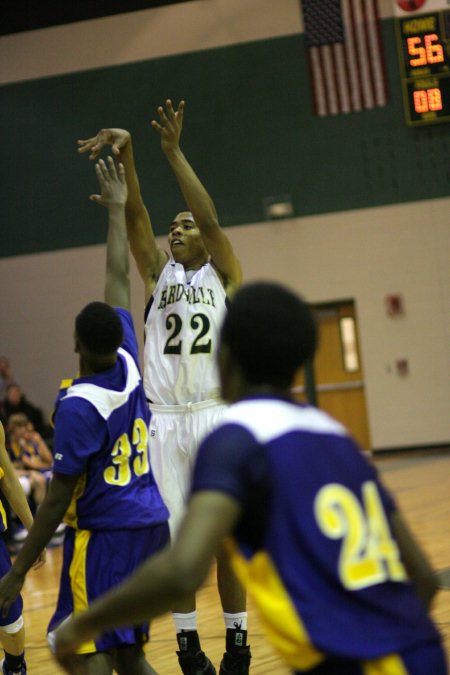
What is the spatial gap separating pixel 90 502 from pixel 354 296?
11637 mm

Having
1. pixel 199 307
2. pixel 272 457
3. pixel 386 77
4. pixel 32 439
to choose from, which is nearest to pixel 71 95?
pixel 386 77

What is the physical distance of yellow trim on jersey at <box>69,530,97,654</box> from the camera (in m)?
2.87

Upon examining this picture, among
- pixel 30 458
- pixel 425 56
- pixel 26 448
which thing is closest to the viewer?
pixel 30 458

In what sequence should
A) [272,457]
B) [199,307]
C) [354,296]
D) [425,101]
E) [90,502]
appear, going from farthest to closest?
1. [354,296]
2. [425,101]
3. [199,307]
4. [90,502]
5. [272,457]

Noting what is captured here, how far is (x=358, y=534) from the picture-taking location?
5.08ft

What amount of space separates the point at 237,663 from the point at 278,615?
2.54 m

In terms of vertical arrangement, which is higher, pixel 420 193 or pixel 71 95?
pixel 71 95

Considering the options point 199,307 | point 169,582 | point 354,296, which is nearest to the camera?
point 169,582

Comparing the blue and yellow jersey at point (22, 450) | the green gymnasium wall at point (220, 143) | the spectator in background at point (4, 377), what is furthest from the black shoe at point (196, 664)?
the green gymnasium wall at point (220, 143)

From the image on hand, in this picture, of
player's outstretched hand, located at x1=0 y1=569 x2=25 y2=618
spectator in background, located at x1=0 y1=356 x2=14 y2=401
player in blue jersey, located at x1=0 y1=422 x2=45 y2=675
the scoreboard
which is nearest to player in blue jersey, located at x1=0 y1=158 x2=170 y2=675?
player's outstretched hand, located at x1=0 y1=569 x2=25 y2=618

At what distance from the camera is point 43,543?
262cm

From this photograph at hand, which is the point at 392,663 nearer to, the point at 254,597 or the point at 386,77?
the point at 254,597

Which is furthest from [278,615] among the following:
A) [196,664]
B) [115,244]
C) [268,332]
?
[196,664]

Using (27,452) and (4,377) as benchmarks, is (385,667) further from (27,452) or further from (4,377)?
(4,377)
